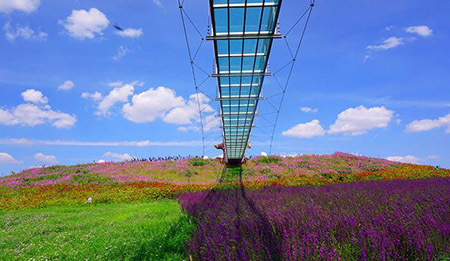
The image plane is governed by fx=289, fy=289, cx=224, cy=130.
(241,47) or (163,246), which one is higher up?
(241,47)

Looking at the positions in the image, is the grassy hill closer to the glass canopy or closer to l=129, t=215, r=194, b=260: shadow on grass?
l=129, t=215, r=194, b=260: shadow on grass

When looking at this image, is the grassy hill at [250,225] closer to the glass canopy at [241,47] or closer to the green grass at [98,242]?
the green grass at [98,242]

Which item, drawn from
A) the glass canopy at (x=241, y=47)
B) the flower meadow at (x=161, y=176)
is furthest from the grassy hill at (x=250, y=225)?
the glass canopy at (x=241, y=47)

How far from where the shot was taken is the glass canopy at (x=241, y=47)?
7.29m

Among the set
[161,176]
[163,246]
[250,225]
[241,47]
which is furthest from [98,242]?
[161,176]

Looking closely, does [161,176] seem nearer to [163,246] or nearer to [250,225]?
[163,246]

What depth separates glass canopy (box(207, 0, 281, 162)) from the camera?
729 centimetres

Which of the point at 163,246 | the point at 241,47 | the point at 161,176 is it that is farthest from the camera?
the point at 161,176

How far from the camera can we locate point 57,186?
17.4 meters

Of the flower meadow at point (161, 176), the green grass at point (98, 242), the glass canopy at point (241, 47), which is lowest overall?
the green grass at point (98, 242)

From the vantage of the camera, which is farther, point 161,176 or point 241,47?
point 161,176

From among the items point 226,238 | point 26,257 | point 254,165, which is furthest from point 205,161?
point 226,238

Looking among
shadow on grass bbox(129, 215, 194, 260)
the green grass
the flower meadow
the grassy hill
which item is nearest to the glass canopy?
the grassy hill

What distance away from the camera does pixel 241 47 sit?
8.92 m
